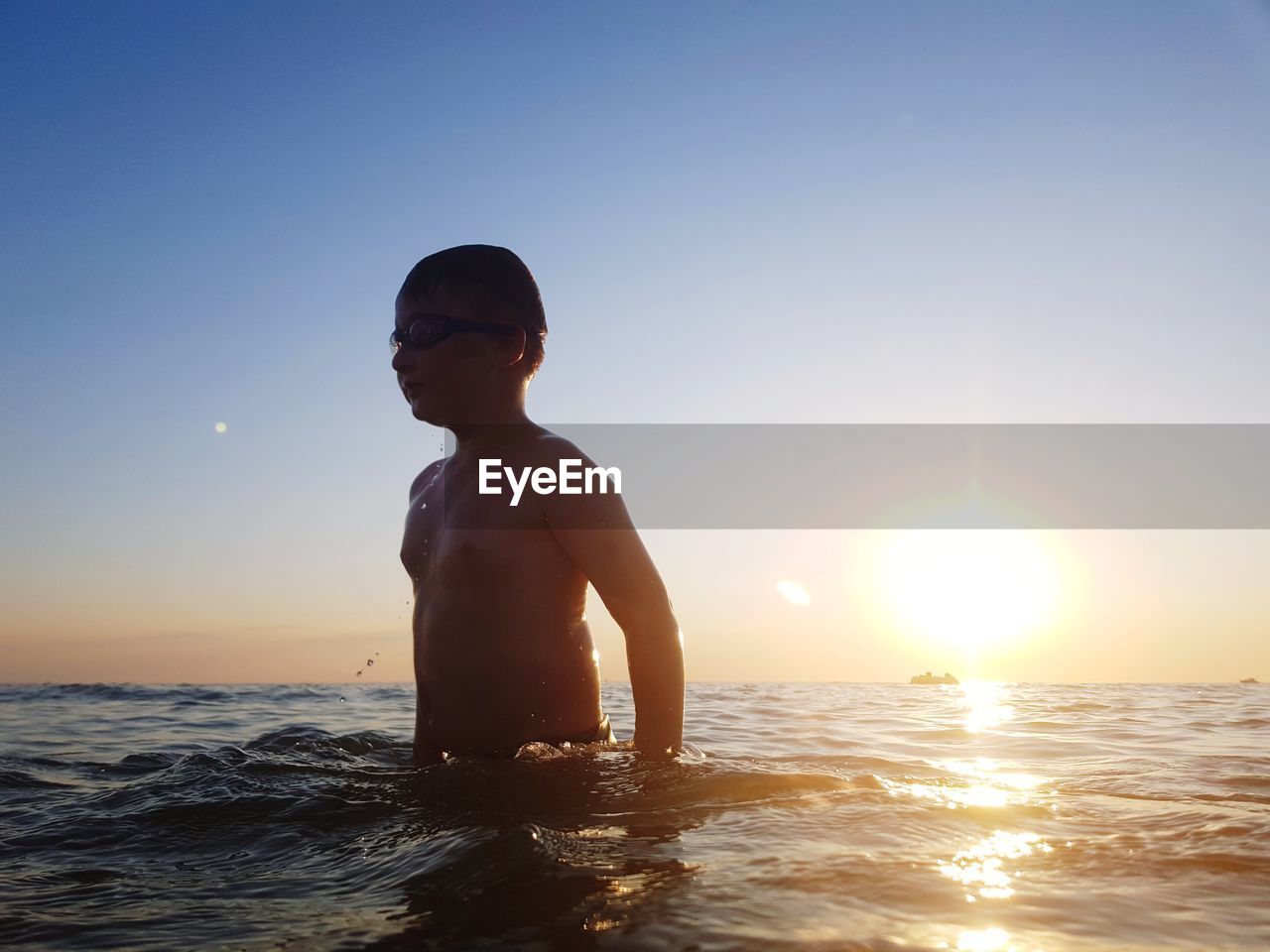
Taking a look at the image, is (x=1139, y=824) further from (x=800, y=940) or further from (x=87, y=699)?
(x=87, y=699)

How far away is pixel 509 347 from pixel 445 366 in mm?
273

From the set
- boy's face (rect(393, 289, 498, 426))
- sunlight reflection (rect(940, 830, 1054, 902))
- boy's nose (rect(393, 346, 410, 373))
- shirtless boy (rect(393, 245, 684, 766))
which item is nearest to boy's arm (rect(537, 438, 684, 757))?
shirtless boy (rect(393, 245, 684, 766))

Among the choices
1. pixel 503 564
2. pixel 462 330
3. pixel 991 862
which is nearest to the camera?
pixel 991 862

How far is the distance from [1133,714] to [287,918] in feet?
28.6

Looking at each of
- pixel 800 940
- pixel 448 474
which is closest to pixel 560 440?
pixel 448 474

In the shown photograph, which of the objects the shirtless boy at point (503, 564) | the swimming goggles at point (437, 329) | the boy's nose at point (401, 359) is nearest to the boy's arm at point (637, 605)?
the shirtless boy at point (503, 564)

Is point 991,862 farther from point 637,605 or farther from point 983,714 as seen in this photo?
point 983,714

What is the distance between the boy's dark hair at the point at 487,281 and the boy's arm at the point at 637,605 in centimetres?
89

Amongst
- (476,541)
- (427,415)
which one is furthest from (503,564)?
(427,415)

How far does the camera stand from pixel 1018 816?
2381 millimetres

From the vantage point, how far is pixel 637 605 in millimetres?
2879

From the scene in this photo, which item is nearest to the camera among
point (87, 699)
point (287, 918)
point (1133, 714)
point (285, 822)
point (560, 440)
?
point (287, 918)

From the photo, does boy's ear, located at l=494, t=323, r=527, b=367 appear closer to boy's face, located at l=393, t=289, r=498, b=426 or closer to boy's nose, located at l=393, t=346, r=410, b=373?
boy's face, located at l=393, t=289, r=498, b=426

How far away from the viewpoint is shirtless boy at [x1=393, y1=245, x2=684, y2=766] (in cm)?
290
